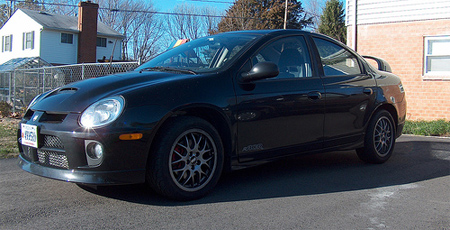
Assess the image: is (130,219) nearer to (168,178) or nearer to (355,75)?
(168,178)

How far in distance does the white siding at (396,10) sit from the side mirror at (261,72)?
9.39 m

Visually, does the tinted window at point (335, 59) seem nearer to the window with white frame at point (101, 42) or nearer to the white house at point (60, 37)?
the white house at point (60, 37)

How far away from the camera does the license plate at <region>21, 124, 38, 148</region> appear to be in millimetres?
3705

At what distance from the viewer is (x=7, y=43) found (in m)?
41.3

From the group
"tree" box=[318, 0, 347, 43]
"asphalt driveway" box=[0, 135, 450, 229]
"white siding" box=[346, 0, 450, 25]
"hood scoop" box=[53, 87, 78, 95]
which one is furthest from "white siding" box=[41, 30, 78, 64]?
"hood scoop" box=[53, 87, 78, 95]

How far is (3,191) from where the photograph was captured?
4168mm

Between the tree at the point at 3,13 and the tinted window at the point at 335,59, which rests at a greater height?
the tree at the point at 3,13

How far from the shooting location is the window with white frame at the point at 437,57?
11.6 metres

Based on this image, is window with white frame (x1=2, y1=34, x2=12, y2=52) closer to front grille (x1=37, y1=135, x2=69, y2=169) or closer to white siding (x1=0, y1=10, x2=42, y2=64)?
white siding (x1=0, y1=10, x2=42, y2=64)

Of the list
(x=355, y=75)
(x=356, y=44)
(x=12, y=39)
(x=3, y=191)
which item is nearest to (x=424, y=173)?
(x=355, y=75)

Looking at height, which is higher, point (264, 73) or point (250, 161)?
point (264, 73)

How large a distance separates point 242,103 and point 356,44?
10.1 meters

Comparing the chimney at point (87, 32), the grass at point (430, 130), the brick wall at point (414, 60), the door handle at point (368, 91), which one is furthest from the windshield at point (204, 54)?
the chimney at point (87, 32)

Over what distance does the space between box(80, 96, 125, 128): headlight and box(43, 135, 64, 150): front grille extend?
279 millimetres
